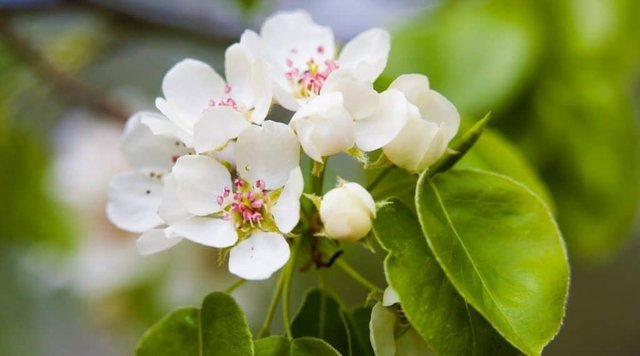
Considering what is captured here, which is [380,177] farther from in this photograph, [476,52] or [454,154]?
[476,52]

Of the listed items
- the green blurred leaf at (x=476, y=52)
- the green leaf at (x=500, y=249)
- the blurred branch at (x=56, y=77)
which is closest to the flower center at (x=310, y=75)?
the green leaf at (x=500, y=249)

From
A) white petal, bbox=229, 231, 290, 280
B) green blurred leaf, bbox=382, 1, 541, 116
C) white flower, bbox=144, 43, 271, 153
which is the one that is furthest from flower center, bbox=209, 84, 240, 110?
green blurred leaf, bbox=382, 1, 541, 116

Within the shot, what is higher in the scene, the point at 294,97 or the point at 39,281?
the point at 294,97

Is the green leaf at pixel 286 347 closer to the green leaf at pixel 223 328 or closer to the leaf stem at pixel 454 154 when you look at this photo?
the green leaf at pixel 223 328

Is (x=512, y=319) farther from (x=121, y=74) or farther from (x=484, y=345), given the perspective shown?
(x=121, y=74)

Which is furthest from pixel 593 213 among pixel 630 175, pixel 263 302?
pixel 263 302

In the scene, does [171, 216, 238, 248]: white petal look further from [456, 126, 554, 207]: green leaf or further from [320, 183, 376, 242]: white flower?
[456, 126, 554, 207]: green leaf
